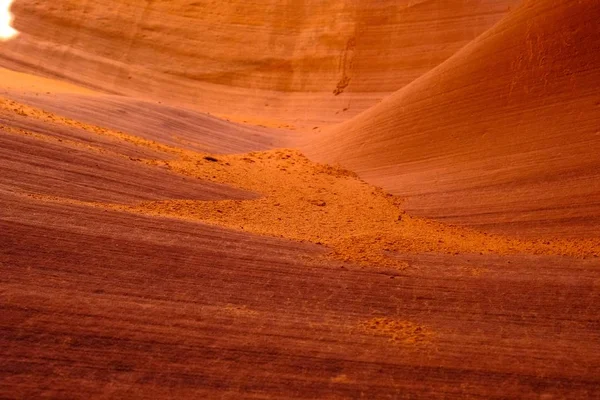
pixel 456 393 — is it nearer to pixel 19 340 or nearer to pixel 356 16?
pixel 19 340

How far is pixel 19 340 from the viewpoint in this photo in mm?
1220

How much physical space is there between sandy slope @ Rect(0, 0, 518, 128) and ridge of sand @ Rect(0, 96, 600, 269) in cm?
391

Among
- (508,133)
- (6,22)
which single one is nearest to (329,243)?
(508,133)

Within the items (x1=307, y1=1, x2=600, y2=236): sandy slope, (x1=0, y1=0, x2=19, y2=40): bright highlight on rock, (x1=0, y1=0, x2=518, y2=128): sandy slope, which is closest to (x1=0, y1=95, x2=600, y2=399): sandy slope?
(x1=307, y1=1, x2=600, y2=236): sandy slope

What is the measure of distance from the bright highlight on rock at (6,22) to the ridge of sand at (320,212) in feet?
18.2

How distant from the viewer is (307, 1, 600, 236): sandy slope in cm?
252

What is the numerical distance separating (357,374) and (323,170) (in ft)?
7.89

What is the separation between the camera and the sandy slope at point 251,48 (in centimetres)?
745

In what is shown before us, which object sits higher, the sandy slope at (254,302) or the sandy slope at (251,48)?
the sandy slope at (251,48)

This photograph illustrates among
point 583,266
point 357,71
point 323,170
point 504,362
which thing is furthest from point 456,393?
point 357,71

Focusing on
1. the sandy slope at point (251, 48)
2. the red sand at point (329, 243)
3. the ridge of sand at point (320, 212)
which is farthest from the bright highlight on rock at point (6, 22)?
the ridge of sand at point (320, 212)

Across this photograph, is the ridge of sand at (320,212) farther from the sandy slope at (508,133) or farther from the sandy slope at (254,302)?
the sandy slope at (508,133)

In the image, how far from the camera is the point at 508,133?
3.01 m

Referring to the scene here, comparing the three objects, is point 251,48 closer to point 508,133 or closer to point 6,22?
point 6,22
